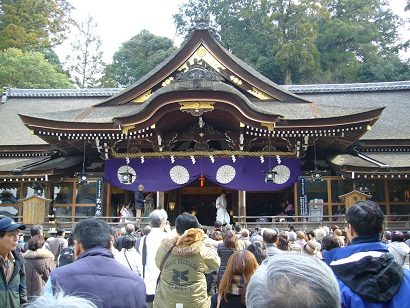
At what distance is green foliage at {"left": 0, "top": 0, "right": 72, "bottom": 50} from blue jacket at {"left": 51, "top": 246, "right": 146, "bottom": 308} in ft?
132

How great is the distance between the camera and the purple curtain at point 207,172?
13.6 m

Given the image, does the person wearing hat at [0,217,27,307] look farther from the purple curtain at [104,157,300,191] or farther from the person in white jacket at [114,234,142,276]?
the purple curtain at [104,157,300,191]

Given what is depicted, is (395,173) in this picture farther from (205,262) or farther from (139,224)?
(205,262)

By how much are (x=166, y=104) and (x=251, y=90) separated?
11.9ft

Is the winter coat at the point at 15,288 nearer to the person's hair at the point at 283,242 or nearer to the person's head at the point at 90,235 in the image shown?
the person's head at the point at 90,235

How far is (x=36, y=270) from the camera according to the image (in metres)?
5.05

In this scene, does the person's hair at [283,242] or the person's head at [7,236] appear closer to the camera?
the person's head at [7,236]

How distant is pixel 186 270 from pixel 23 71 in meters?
31.5

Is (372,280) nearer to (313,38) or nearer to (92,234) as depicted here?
(92,234)

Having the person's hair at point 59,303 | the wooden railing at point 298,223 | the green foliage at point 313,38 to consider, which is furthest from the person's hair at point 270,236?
the green foliage at point 313,38

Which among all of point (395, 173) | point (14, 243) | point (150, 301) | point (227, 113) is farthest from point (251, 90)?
point (14, 243)

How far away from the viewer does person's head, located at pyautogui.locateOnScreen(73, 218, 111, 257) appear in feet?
8.73

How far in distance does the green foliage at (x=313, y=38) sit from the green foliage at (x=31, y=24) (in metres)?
15.2

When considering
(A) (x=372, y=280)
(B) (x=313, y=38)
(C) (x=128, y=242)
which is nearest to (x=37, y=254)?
(C) (x=128, y=242)
